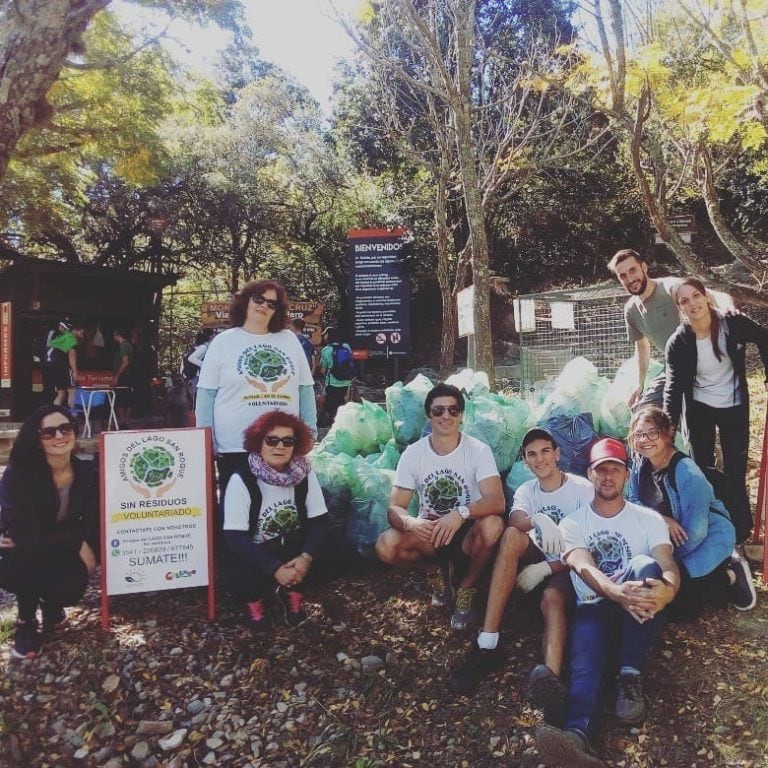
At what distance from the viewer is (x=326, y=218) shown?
1662 centimetres

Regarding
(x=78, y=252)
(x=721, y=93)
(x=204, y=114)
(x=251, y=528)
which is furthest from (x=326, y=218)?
(x=251, y=528)

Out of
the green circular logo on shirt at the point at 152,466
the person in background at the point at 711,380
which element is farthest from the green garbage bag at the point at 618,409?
the green circular logo on shirt at the point at 152,466

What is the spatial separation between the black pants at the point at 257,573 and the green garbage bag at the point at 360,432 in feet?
4.59

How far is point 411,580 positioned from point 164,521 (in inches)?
56.9

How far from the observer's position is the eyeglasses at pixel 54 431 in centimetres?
339

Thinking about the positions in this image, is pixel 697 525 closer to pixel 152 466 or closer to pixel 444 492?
pixel 444 492

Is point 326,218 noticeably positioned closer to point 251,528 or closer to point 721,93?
point 721,93

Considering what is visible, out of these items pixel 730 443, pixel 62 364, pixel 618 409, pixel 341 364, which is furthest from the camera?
pixel 62 364

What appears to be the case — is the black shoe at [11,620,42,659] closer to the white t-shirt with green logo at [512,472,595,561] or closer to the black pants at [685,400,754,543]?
the white t-shirt with green logo at [512,472,595,561]

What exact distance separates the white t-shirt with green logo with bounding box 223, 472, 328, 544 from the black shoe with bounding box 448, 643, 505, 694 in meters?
1.06

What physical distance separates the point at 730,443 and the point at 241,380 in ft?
8.91

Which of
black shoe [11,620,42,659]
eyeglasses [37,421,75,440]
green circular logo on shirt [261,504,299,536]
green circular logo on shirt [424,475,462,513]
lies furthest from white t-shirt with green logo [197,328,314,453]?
black shoe [11,620,42,659]

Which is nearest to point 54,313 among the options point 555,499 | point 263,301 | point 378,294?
point 378,294

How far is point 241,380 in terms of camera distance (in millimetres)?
3625
